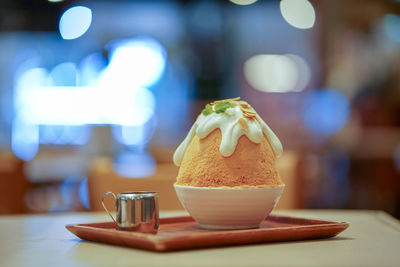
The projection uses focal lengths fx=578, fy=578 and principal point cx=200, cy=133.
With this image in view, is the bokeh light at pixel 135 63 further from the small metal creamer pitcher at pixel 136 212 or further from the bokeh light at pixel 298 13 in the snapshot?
the small metal creamer pitcher at pixel 136 212

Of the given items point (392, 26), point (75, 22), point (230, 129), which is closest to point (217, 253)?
point (230, 129)

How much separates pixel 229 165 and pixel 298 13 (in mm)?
5131

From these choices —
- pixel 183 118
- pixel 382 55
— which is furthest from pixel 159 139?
pixel 382 55

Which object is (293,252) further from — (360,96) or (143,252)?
(360,96)

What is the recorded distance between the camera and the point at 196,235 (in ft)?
3.22

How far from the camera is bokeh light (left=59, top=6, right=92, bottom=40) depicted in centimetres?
608

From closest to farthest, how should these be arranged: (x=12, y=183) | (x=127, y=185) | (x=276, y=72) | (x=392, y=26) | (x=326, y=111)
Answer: (x=127, y=185), (x=12, y=183), (x=326, y=111), (x=392, y=26), (x=276, y=72)

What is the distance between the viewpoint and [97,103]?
6117 millimetres

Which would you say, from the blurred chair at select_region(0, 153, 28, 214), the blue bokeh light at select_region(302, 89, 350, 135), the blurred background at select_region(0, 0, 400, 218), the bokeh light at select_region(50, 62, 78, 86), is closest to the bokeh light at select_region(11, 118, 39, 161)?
the blurred background at select_region(0, 0, 400, 218)

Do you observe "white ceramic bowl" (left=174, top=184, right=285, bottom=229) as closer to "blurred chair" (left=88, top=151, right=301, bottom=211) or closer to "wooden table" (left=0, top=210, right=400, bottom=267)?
"wooden table" (left=0, top=210, right=400, bottom=267)

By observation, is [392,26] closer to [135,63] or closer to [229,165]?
[135,63]

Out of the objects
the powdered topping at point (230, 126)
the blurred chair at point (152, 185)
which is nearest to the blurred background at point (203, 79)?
the blurred chair at point (152, 185)

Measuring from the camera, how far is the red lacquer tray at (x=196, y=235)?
954mm

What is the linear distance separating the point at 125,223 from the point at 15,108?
5.29 m
